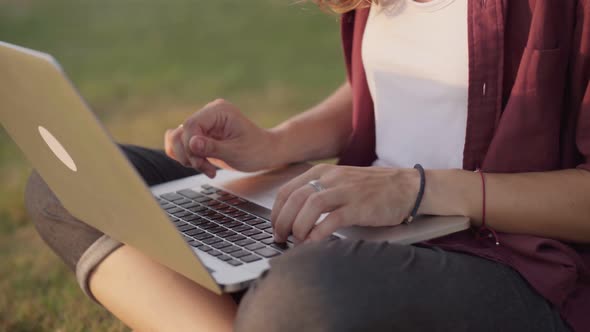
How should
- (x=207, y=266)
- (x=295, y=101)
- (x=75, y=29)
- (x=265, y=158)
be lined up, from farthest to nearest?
(x=75, y=29) < (x=295, y=101) < (x=265, y=158) < (x=207, y=266)

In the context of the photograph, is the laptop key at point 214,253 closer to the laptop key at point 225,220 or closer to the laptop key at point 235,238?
the laptop key at point 235,238

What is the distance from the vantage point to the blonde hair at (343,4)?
1.86 meters

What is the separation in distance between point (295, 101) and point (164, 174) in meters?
2.88

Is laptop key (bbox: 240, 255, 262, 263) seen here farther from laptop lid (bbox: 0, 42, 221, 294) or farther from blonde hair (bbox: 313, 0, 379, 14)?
blonde hair (bbox: 313, 0, 379, 14)

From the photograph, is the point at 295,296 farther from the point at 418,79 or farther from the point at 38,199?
the point at 38,199

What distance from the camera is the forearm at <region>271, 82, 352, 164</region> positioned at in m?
1.92

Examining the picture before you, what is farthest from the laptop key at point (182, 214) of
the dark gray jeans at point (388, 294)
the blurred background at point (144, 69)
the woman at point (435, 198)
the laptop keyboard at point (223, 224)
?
the blurred background at point (144, 69)

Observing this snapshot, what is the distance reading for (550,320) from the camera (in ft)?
4.44

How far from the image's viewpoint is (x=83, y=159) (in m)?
1.35

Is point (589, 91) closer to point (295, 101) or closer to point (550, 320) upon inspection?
point (550, 320)

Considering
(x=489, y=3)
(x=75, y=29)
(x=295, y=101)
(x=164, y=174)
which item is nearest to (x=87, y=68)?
(x=75, y=29)

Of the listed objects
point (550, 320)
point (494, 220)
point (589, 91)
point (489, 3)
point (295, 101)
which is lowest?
point (295, 101)

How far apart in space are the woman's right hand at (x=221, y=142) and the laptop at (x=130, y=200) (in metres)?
0.07

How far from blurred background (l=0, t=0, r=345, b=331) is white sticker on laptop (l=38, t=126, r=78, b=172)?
3.18 feet
